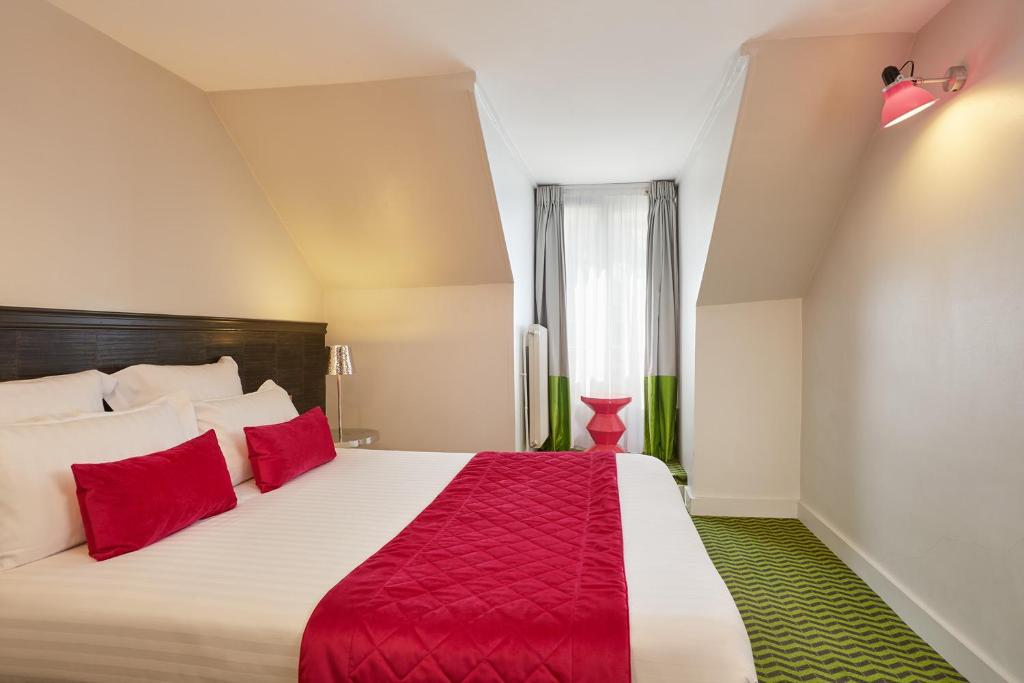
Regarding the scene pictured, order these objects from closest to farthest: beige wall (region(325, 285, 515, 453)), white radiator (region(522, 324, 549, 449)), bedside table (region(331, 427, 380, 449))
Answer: bedside table (region(331, 427, 380, 449)), beige wall (region(325, 285, 515, 453)), white radiator (region(522, 324, 549, 449))

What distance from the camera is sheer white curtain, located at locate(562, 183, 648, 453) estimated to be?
491cm

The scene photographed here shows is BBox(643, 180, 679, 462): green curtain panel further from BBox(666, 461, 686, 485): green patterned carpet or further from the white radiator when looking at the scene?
the white radiator

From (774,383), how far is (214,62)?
344 cm

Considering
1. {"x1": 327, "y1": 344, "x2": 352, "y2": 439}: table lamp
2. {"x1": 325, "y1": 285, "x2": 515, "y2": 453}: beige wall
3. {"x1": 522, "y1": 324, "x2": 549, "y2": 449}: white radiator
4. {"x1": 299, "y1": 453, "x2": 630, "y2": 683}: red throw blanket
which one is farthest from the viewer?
{"x1": 522, "y1": 324, "x2": 549, "y2": 449}: white radiator

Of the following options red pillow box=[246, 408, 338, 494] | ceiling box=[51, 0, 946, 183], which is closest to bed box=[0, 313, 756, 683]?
red pillow box=[246, 408, 338, 494]

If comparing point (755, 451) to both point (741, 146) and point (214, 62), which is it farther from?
point (214, 62)

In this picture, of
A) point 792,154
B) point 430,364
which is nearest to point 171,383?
point 430,364

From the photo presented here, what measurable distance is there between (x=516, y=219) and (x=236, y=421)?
2.38 m

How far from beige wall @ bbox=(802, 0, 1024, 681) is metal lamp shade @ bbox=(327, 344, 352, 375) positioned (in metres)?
2.85

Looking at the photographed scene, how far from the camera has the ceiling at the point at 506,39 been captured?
2195 mm

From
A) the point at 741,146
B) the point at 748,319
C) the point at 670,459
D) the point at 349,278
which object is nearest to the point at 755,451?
the point at 748,319

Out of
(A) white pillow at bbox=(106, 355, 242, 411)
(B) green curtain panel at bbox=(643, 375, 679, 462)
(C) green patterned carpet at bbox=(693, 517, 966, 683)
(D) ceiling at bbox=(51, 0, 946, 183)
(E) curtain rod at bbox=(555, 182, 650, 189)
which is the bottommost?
(C) green patterned carpet at bbox=(693, 517, 966, 683)

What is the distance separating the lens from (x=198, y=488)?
1.94 m

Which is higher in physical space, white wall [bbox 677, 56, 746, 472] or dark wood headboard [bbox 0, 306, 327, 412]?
white wall [bbox 677, 56, 746, 472]
